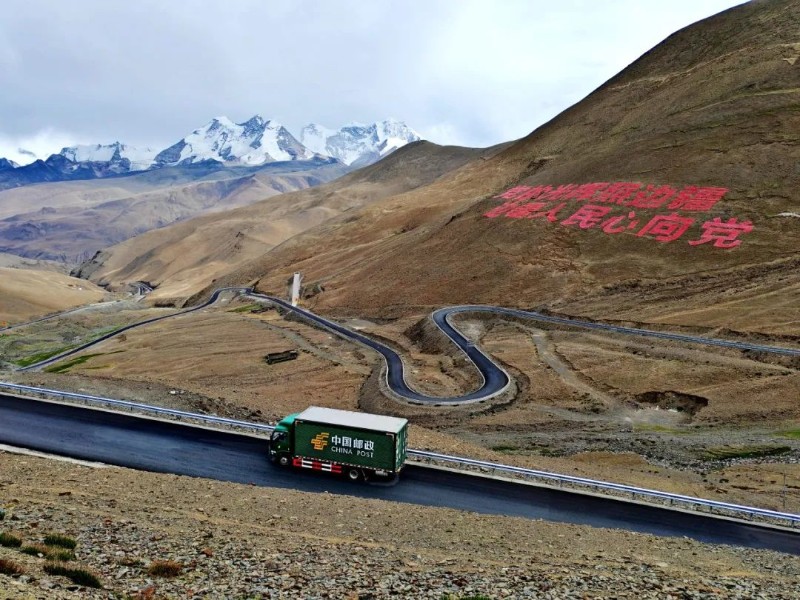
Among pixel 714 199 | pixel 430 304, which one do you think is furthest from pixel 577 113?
pixel 430 304

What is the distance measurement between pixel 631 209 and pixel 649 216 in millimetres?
3970

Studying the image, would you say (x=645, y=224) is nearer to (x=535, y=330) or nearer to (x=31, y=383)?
(x=535, y=330)

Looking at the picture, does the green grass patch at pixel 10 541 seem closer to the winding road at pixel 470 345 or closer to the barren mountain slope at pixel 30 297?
the winding road at pixel 470 345

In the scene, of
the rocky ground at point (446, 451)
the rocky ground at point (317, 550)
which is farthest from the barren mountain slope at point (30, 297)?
the rocky ground at point (317, 550)

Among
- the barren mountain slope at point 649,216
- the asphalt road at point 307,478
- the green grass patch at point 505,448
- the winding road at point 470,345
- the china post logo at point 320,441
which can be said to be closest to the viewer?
the asphalt road at point 307,478

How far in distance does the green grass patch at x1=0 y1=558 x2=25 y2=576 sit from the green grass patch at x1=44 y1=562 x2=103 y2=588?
0.72 meters

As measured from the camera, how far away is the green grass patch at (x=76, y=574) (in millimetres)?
15102

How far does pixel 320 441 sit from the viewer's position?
32312 mm

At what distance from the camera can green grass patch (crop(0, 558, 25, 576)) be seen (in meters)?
14.4

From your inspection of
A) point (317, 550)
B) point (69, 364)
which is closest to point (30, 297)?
point (69, 364)

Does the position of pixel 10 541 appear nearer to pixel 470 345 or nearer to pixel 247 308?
pixel 470 345

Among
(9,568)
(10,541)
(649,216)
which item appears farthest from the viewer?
(649,216)

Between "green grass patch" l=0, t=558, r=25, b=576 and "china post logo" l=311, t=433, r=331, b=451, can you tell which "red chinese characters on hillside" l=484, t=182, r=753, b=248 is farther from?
"green grass patch" l=0, t=558, r=25, b=576

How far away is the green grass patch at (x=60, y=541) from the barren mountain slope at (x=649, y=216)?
69325 mm
